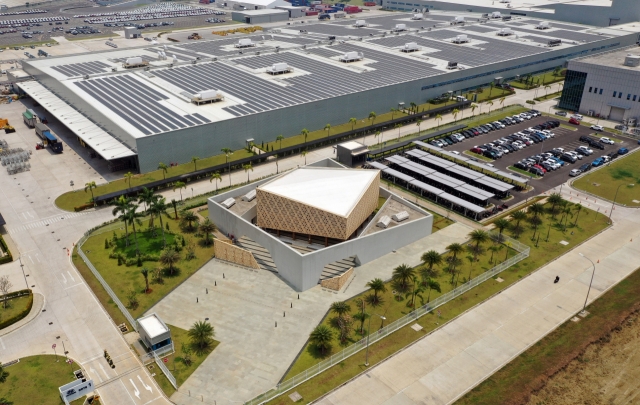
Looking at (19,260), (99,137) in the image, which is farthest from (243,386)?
(99,137)

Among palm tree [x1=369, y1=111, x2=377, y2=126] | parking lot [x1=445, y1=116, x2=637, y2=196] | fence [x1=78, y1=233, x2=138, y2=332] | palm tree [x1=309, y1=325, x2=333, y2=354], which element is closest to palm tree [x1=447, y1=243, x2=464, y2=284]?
palm tree [x1=309, y1=325, x2=333, y2=354]

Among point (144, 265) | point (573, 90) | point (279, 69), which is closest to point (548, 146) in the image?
point (573, 90)

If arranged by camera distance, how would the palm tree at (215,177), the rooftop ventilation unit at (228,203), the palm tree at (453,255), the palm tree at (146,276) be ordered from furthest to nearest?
the palm tree at (215,177) < the rooftop ventilation unit at (228,203) < the palm tree at (453,255) < the palm tree at (146,276)

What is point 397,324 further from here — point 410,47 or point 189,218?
point 410,47

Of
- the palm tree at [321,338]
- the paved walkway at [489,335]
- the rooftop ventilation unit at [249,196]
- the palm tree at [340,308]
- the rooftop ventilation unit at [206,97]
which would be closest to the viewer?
the paved walkway at [489,335]

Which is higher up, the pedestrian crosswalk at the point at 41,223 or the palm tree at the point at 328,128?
the palm tree at the point at 328,128

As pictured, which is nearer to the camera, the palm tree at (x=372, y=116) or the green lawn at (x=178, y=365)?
the green lawn at (x=178, y=365)

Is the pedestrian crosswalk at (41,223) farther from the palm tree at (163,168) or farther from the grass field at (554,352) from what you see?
the grass field at (554,352)

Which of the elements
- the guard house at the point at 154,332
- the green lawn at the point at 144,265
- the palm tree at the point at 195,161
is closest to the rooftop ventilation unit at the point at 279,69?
the palm tree at the point at 195,161
